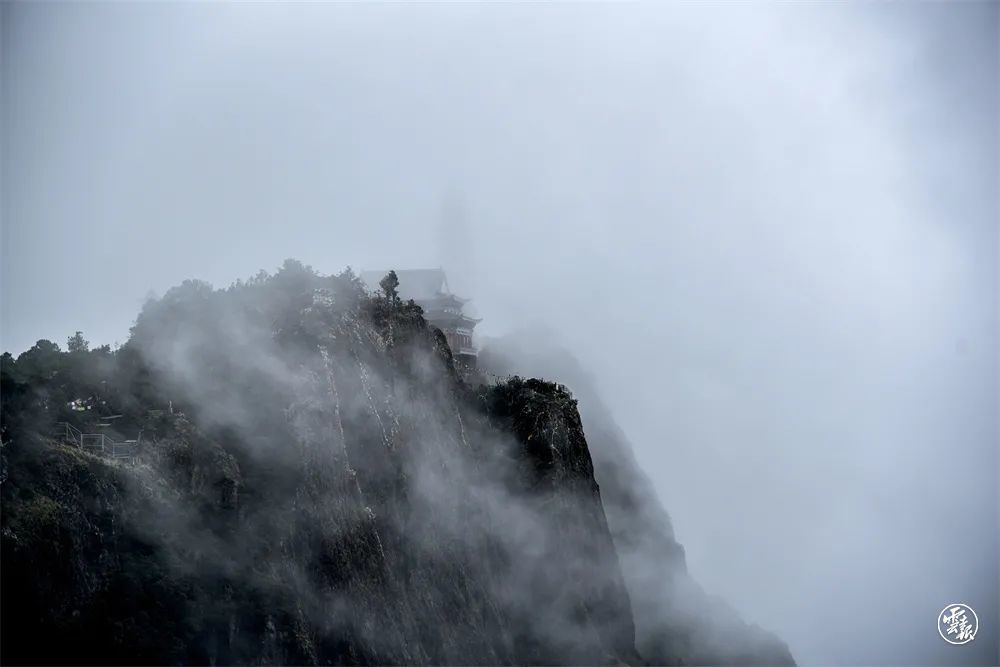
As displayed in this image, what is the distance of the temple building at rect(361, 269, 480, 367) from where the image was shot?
74.7m

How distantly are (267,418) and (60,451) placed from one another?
31.3ft

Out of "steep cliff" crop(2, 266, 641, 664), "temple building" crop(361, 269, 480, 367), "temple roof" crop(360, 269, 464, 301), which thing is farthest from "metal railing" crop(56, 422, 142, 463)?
"temple roof" crop(360, 269, 464, 301)

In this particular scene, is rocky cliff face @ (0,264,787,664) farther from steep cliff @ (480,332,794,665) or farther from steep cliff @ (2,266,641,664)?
steep cliff @ (480,332,794,665)

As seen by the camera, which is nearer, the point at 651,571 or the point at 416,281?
the point at 651,571

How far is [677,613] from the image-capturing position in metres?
75.1

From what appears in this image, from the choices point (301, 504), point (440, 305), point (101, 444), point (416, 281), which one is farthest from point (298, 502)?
point (416, 281)

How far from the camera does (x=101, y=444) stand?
3922 cm

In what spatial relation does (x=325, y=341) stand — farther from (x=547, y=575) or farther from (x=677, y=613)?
(x=677, y=613)

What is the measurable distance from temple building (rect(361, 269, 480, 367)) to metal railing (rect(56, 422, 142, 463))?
33498 mm

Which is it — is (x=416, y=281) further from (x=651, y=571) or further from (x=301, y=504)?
(x=301, y=504)

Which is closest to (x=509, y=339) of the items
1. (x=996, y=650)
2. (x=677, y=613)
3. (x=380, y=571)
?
(x=677, y=613)

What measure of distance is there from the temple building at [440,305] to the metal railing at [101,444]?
110 ft

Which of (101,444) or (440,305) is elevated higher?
(440,305)

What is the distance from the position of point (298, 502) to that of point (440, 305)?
36.1 metres
